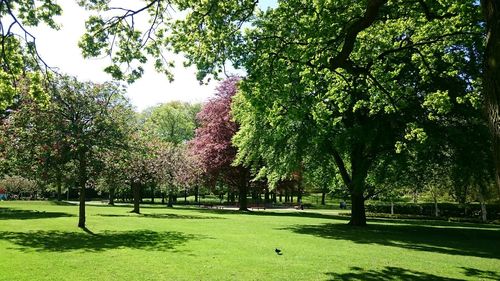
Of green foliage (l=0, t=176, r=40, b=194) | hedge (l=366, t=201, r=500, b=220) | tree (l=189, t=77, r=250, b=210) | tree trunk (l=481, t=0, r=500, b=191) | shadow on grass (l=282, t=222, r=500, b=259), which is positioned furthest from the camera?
green foliage (l=0, t=176, r=40, b=194)

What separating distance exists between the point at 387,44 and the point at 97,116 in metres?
13.6

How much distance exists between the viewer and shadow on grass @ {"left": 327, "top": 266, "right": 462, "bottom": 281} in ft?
35.4

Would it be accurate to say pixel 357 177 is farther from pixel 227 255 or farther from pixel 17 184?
pixel 17 184

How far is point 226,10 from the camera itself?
1198 centimetres

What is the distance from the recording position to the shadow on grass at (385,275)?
1080cm

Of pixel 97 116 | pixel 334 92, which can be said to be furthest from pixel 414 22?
pixel 97 116

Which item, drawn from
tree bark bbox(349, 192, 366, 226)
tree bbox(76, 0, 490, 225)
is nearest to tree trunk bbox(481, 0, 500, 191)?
tree bbox(76, 0, 490, 225)

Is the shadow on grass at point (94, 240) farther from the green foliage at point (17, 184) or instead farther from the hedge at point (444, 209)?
the green foliage at point (17, 184)

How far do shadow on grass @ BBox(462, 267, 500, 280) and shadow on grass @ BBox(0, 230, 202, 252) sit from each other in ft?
30.9

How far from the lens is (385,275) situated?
11211mm

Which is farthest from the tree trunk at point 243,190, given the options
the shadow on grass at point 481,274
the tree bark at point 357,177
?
the shadow on grass at point 481,274

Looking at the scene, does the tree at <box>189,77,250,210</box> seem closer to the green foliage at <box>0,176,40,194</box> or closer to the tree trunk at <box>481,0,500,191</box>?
the green foliage at <box>0,176,40,194</box>

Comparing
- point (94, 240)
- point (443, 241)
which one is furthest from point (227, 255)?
point (443, 241)

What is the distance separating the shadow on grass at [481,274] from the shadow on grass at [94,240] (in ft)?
30.9
